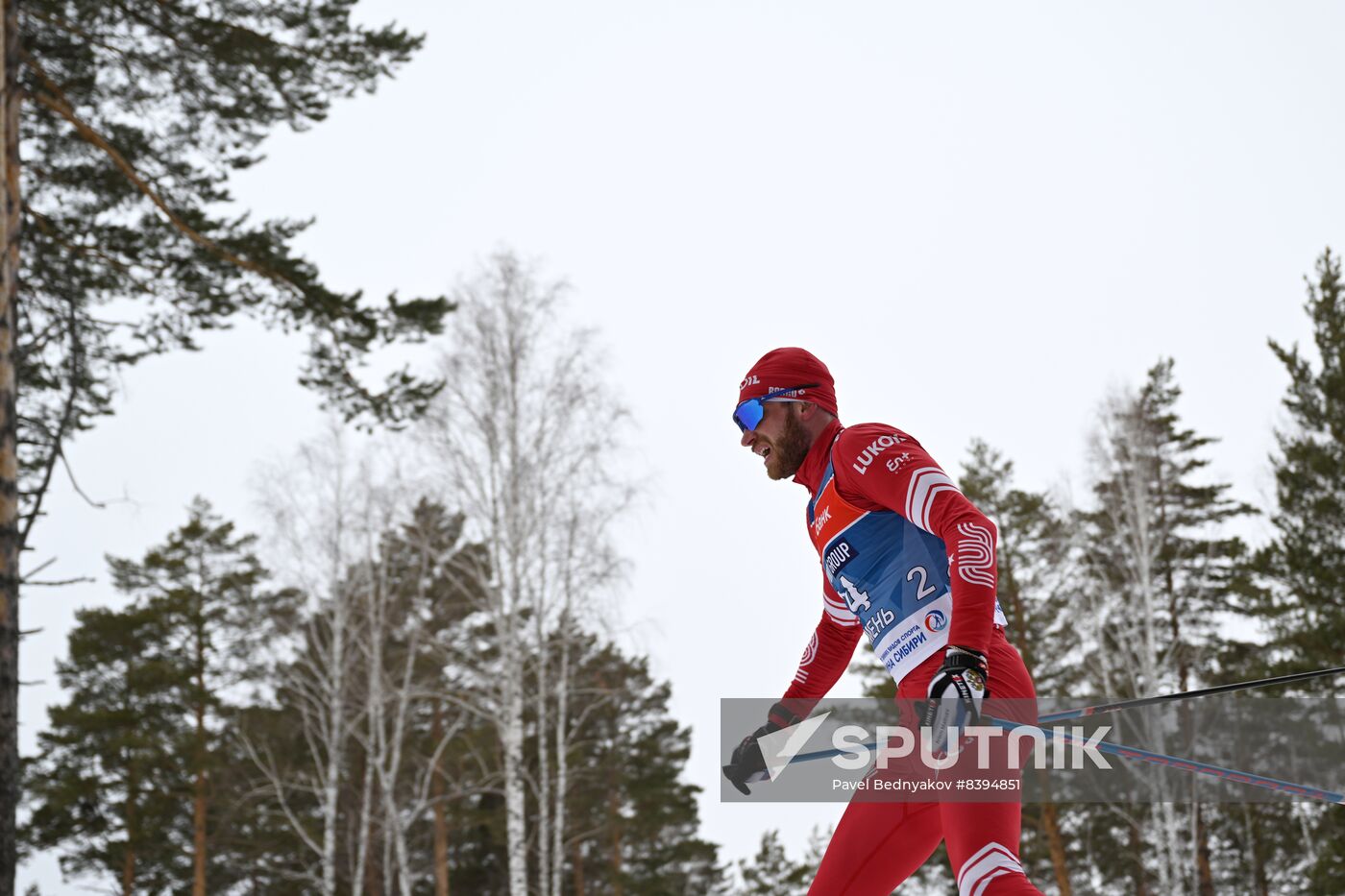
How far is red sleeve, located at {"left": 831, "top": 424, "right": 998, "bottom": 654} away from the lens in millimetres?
2248

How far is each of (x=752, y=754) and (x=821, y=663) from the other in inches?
12.0

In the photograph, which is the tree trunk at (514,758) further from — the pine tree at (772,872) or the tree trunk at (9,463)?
the pine tree at (772,872)

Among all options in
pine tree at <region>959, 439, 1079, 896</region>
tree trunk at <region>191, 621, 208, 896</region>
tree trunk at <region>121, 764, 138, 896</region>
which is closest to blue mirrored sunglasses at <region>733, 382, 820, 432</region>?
pine tree at <region>959, 439, 1079, 896</region>

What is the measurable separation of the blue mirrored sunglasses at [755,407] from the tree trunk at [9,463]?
525cm

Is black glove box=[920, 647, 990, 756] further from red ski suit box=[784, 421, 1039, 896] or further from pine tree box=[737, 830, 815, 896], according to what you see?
pine tree box=[737, 830, 815, 896]

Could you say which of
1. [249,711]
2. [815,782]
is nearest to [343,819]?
[249,711]

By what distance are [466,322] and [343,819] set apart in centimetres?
1392

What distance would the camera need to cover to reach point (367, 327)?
9.47 metres

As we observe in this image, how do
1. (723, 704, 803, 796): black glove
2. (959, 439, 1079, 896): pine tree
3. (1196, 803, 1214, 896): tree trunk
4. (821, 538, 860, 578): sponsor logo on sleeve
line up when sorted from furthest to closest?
(959, 439, 1079, 896): pine tree
(1196, 803, 1214, 896): tree trunk
(723, 704, 803, 796): black glove
(821, 538, 860, 578): sponsor logo on sleeve

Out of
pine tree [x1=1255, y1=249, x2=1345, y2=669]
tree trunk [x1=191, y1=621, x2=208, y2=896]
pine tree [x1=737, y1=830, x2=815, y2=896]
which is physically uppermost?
pine tree [x1=1255, y1=249, x2=1345, y2=669]

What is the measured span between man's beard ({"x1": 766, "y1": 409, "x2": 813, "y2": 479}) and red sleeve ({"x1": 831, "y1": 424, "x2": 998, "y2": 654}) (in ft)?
0.59

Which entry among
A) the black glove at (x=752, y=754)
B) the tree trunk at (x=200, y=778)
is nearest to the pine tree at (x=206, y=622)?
the tree trunk at (x=200, y=778)

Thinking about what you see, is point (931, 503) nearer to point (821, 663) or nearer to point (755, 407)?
point (755, 407)

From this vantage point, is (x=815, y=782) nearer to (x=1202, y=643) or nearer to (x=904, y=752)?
(x=904, y=752)
